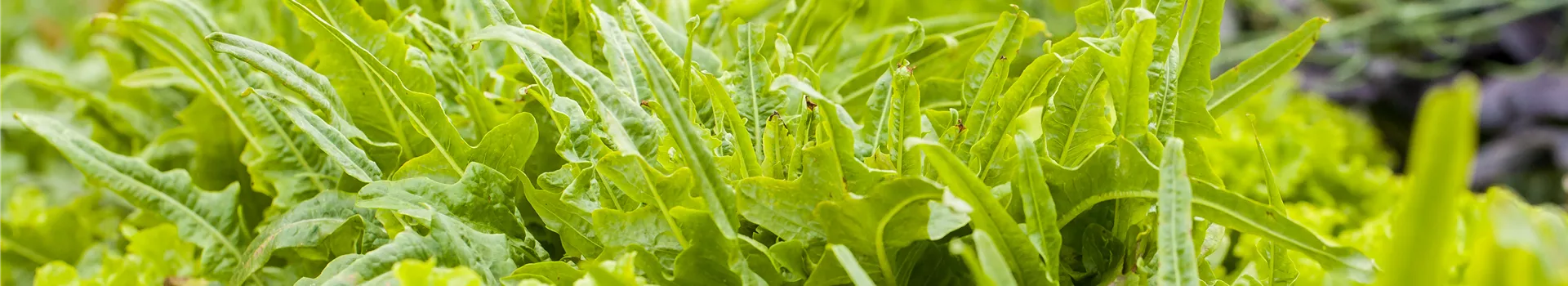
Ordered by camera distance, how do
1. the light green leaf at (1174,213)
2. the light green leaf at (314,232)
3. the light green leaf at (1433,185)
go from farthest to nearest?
the light green leaf at (314,232) → the light green leaf at (1174,213) → the light green leaf at (1433,185)

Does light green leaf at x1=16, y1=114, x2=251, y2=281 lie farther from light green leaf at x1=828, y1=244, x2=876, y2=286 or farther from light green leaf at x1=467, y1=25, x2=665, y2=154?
light green leaf at x1=828, y1=244, x2=876, y2=286

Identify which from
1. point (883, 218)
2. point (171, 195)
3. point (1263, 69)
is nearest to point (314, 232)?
point (171, 195)

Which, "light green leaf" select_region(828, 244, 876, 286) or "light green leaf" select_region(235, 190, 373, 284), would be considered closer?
"light green leaf" select_region(828, 244, 876, 286)

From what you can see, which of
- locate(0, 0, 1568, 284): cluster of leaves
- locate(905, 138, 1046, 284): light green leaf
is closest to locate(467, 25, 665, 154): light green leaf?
locate(0, 0, 1568, 284): cluster of leaves

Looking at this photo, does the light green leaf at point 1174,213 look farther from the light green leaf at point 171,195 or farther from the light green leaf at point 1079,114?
the light green leaf at point 171,195

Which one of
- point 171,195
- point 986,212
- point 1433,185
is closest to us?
point 1433,185

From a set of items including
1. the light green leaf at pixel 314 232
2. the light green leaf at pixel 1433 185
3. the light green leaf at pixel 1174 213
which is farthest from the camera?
the light green leaf at pixel 314 232

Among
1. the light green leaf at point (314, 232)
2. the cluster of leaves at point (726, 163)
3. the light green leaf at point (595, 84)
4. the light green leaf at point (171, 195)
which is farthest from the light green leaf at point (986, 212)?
the light green leaf at point (171, 195)

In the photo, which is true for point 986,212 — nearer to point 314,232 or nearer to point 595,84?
point 595,84
